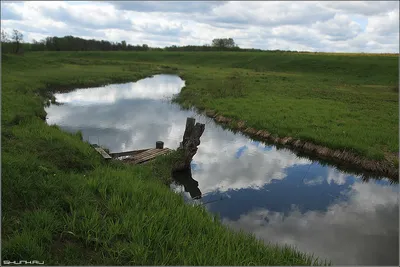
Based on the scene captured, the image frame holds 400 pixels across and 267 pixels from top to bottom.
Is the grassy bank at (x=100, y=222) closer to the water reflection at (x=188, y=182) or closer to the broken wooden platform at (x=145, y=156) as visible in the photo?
the water reflection at (x=188, y=182)

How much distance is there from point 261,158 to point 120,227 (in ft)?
36.7

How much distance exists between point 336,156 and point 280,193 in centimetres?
536

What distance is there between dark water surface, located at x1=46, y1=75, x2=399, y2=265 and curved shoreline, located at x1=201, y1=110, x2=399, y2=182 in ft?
2.38

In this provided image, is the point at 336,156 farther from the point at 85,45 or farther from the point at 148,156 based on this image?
the point at 85,45

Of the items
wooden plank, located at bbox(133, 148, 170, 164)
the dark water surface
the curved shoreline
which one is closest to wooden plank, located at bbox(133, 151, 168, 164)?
wooden plank, located at bbox(133, 148, 170, 164)

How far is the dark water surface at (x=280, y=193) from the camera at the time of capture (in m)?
9.94

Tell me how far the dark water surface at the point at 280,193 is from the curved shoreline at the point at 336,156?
0.73 meters

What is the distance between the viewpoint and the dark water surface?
9938 mm

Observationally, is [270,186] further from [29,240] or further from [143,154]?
[29,240]

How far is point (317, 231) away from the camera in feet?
34.4

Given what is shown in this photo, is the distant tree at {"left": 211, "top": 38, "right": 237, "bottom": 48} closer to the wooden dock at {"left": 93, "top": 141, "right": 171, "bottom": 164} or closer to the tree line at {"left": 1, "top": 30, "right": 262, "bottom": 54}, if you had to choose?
the tree line at {"left": 1, "top": 30, "right": 262, "bottom": 54}

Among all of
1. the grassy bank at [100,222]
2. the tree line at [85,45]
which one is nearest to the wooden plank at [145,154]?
the grassy bank at [100,222]

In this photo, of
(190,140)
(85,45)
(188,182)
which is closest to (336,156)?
(190,140)

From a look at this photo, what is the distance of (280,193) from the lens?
13281 mm
